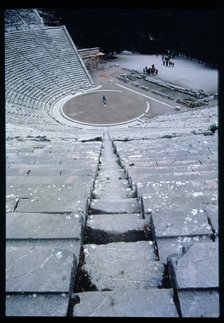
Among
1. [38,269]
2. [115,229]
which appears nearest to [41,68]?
[115,229]

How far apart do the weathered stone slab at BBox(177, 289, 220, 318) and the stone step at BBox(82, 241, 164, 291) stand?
44 cm

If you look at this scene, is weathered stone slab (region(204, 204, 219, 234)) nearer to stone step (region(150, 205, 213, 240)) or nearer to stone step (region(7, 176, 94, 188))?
stone step (region(150, 205, 213, 240))

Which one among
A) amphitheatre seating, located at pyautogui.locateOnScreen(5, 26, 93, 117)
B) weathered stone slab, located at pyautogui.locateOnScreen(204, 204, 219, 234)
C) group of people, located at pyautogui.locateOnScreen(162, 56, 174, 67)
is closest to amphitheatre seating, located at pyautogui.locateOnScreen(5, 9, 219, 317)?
weathered stone slab, located at pyautogui.locateOnScreen(204, 204, 219, 234)

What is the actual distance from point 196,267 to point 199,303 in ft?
1.16

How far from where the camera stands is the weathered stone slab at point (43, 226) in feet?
11.1

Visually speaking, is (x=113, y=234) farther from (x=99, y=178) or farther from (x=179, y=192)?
(x=99, y=178)

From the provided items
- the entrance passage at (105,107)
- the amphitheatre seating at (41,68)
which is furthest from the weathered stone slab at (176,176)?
the amphitheatre seating at (41,68)

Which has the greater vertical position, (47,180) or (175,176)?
(47,180)

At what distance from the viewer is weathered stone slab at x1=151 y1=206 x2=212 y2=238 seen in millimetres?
3352

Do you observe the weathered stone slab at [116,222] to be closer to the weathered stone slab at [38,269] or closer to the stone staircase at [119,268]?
the stone staircase at [119,268]

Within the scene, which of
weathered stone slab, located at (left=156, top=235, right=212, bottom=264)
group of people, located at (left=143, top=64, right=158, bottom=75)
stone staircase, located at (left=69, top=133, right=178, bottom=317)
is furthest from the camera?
group of people, located at (left=143, top=64, right=158, bottom=75)

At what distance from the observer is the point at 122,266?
122 inches

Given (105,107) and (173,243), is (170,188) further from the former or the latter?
(105,107)

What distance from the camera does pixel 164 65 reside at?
31.8m
